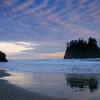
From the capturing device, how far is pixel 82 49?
453 ft

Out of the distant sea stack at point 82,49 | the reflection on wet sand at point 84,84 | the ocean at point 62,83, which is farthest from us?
the distant sea stack at point 82,49

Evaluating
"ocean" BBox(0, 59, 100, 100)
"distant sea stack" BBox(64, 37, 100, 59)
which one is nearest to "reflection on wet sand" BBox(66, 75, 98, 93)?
"ocean" BBox(0, 59, 100, 100)

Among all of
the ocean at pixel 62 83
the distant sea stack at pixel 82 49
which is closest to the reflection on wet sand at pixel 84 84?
the ocean at pixel 62 83

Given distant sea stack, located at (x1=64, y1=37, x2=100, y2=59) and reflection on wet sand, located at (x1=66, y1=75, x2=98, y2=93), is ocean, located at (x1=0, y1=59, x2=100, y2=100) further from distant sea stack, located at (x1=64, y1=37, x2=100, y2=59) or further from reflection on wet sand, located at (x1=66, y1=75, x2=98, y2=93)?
distant sea stack, located at (x1=64, y1=37, x2=100, y2=59)

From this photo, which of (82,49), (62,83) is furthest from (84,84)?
(82,49)

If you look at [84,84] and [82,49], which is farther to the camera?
[82,49]

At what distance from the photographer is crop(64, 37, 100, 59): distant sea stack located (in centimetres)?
13388

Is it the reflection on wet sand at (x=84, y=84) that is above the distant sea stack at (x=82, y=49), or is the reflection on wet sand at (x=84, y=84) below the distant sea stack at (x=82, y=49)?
below

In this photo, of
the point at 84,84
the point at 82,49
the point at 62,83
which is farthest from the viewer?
the point at 82,49

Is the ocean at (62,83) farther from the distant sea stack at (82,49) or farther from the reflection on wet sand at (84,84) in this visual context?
the distant sea stack at (82,49)

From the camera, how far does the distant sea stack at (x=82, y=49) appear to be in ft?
439

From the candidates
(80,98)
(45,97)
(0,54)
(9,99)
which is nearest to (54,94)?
(45,97)

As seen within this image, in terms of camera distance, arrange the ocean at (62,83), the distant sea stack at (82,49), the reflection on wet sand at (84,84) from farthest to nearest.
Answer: the distant sea stack at (82,49)
the reflection on wet sand at (84,84)
the ocean at (62,83)

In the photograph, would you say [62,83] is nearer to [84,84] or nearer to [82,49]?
[84,84]
